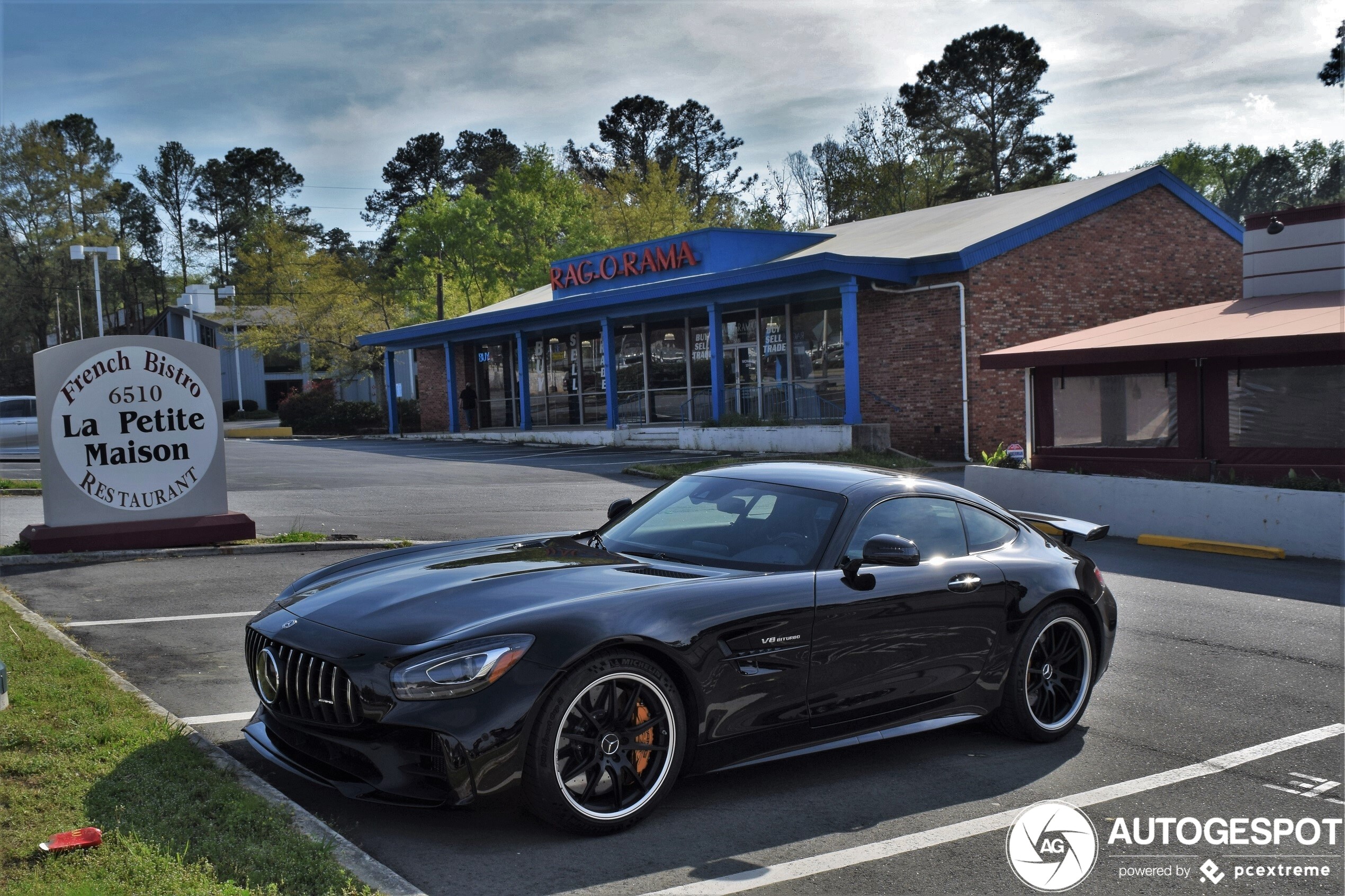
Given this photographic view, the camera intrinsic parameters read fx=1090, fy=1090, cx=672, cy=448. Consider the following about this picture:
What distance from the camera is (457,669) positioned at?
13.2 feet

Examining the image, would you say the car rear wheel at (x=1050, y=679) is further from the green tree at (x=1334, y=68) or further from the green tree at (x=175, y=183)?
the green tree at (x=175, y=183)

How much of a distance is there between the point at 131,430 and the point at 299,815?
8316 mm

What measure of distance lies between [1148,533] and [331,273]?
41.0 meters

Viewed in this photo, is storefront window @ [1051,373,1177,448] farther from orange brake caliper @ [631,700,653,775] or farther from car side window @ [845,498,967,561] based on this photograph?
orange brake caliper @ [631,700,653,775]

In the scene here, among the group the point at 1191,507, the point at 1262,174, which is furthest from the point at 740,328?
the point at 1262,174

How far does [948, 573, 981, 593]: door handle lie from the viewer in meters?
5.30

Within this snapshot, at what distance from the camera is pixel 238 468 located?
873 inches

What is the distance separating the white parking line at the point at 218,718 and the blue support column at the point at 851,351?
1827 cm

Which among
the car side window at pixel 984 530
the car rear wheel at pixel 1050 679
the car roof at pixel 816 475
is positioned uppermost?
the car roof at pixel 816 475

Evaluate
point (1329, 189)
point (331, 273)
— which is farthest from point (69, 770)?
point (1329, 189)

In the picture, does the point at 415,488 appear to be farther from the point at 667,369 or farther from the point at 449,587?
the point at 449,587

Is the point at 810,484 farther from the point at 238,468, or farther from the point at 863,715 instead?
the point at 238,468

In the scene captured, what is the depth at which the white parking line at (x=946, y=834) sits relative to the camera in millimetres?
3801

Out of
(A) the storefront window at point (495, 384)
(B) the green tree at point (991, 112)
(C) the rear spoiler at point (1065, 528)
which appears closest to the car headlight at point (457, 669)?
(C) the rear spoiler at point (1065, 528)
